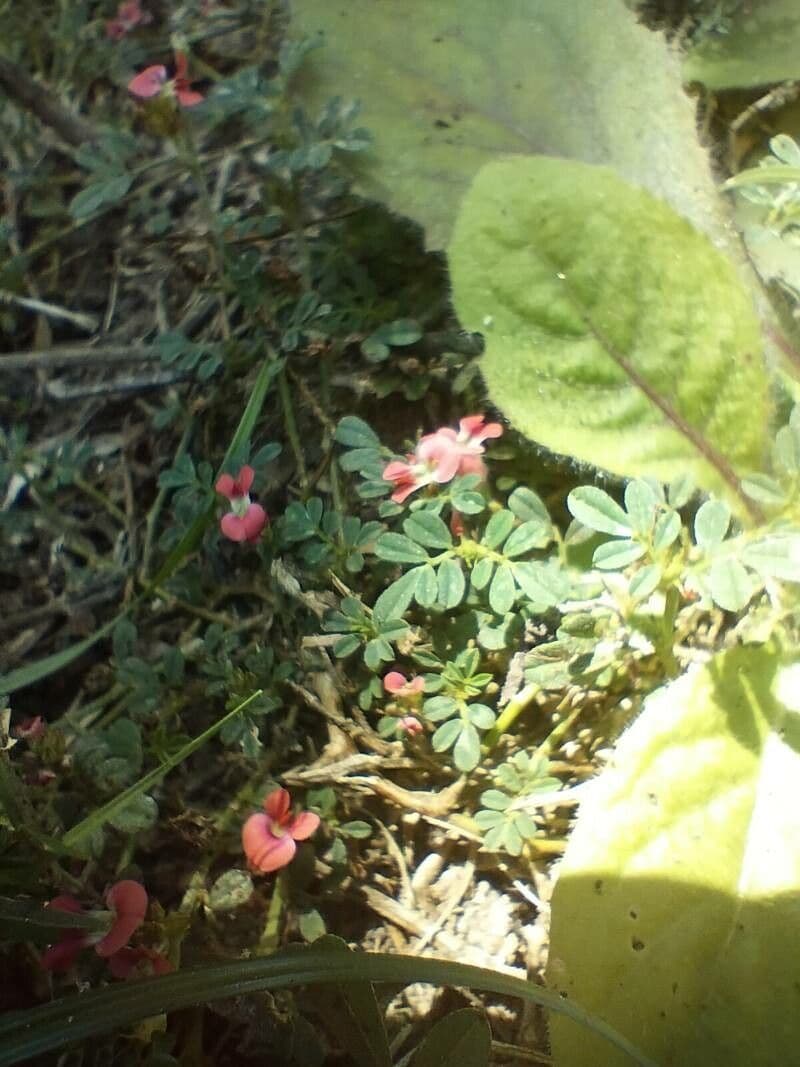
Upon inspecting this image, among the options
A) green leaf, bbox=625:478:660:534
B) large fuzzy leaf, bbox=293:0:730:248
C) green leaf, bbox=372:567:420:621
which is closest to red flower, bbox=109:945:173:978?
green leaf, bbox=372:567:420:621

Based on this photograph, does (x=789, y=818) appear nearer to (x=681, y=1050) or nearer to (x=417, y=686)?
(x=681, y=1050)

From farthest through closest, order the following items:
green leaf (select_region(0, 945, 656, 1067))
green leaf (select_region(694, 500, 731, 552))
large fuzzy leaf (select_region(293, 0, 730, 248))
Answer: large fuzzy leaf (select_region(293, 0, 730, 248))
green leaf (select_region(694, 500, 731, 552))
green leaf (select_region(0, 945, 656, 1067))

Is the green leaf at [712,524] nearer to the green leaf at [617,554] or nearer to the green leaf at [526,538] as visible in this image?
the green leaf at [617,554]

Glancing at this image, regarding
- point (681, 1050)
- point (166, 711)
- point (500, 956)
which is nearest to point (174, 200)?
point (166, 711)

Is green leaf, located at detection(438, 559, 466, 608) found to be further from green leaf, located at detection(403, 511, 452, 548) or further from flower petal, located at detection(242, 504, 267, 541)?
flower petal, located at detection(242, 504, 267, 541)

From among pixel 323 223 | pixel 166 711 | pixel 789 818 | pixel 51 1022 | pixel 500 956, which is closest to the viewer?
pixel 51 1022

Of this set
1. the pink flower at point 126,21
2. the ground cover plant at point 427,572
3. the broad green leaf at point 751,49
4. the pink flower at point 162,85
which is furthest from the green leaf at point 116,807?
the pink flower at point 126,21

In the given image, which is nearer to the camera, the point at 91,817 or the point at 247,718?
the point at 91,817
